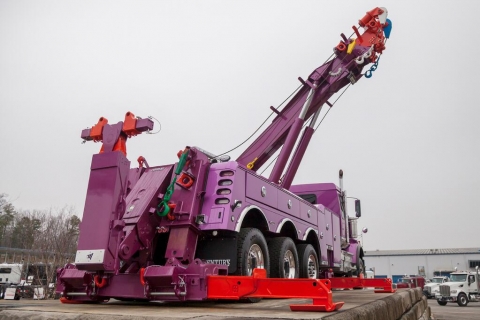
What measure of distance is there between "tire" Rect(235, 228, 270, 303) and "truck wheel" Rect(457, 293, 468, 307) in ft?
91.8

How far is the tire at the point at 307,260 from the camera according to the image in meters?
7.75

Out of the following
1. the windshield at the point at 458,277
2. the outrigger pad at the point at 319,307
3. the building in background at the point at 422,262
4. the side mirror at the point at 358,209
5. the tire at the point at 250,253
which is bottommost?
the outrigger pad at the point at 319,307

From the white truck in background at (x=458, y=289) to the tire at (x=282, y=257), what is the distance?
26.1 m

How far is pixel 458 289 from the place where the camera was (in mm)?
29375

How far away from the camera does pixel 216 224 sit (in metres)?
5.40

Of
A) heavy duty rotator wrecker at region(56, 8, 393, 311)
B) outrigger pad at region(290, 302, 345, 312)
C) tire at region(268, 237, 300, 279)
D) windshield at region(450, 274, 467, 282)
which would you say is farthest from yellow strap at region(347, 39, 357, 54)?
windshield at region(450, 274, 467, 282)

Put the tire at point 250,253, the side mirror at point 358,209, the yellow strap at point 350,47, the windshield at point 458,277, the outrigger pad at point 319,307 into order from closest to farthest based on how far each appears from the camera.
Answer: the outrigger pad at point 319,307 < the tire at point 250,253 < the yellow strap at point 350,47 < the side mirror at point 358,209 < the windshield at point 458,277

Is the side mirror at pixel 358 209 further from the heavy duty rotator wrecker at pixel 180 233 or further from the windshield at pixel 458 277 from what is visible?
the windshield at pixel 458 277

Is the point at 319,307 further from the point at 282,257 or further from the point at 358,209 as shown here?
the point at 358,209

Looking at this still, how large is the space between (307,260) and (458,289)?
26.7 m

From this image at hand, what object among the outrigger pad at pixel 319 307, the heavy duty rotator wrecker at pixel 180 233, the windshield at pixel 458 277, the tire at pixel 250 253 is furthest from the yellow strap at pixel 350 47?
the windshield at pixel 458 277

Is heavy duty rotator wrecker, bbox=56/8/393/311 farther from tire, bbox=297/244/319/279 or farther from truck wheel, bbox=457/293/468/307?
truck wheel, bbox=457/293/468/307

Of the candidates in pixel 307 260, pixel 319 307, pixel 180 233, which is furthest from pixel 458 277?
Answer: pixel 319 307

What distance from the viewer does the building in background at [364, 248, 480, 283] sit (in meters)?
69.4
